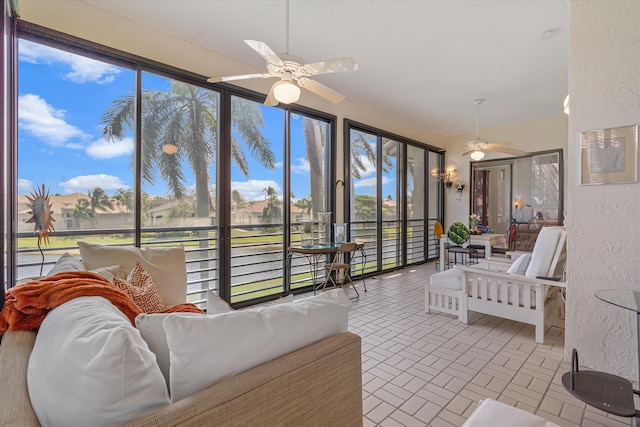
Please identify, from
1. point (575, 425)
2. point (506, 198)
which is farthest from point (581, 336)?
point (506, 198)

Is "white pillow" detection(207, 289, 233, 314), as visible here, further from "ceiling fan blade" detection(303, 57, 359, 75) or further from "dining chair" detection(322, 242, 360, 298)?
"dining chair" detection(322, 242, 360, 298)

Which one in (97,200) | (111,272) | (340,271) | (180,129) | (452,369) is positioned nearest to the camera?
(111,272)

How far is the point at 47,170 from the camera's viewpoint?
2.60 meters

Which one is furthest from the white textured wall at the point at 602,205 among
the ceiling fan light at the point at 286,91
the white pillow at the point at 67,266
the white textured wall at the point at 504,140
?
the white textured wall at the point at 504,140

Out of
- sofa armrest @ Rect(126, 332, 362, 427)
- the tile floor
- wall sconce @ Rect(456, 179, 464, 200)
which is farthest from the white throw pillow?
wall sconce @ Rect(456, 179, 464, 200)

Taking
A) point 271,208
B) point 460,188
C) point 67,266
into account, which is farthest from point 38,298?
point 460,188

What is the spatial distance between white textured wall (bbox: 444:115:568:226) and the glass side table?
4867 millimetres

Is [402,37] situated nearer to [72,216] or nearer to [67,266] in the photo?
[67,266]

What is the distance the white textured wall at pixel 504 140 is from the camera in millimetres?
6078

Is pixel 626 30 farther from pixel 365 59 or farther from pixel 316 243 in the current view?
pixel 316 243

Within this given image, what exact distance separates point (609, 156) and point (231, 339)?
2.67m

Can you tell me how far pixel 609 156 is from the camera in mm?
2176

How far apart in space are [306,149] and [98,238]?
2.74 meters

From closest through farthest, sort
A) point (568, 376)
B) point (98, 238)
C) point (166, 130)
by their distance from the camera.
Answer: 1. point (568, 376)
2. point (98, 238)
3. point (166, 130)
